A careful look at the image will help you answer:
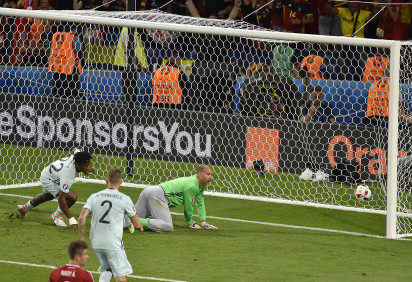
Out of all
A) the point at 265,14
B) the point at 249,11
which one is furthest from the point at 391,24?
the point at 249,11

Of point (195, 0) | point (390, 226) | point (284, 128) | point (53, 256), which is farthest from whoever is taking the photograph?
point (195, 0)

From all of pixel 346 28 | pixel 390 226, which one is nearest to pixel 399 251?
pixel 390 226

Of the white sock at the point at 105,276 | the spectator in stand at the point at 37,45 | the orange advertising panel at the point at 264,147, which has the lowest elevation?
the white sock at the point at 105,276

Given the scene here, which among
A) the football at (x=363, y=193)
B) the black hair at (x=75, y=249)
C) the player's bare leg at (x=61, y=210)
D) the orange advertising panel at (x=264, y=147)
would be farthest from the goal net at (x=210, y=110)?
the black hair at (x=75, y=249)

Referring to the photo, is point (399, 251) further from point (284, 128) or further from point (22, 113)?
point (22, 113)

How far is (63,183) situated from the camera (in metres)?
12.4

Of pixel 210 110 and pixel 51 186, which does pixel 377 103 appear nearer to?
pixel 210 110

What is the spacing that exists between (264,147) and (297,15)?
389cm

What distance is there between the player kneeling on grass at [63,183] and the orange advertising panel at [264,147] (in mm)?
4303

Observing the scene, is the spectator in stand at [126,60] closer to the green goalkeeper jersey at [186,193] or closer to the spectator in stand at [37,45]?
the spectator in stand at [37,45]

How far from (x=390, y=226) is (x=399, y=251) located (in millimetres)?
844

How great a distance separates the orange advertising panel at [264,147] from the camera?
53.1 ft

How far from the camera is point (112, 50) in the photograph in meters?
17.8

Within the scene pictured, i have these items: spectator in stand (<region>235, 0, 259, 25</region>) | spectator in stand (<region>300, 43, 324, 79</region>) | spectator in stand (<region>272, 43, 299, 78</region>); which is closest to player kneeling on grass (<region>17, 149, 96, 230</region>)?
spectator in stand (<region>272, 43, 299, 78</region>)
